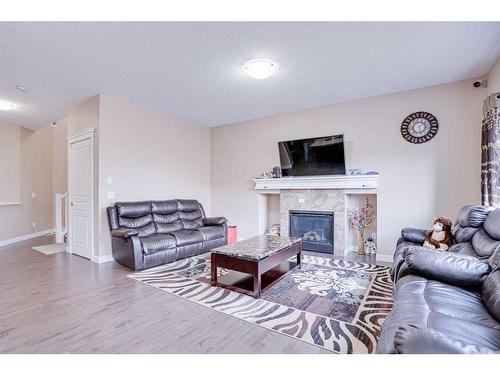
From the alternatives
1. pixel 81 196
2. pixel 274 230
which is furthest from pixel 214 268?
pixel 81 196

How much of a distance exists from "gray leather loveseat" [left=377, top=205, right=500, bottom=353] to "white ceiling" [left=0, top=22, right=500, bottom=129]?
1.84 m

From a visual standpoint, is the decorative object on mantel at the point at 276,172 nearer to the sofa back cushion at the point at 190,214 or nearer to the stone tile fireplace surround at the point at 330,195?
the stone tile fireplace surround at the point at 330,195

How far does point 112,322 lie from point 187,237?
1.95 m

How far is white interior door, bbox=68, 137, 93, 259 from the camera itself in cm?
419

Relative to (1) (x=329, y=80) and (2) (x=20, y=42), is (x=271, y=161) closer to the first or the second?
(1) (x=329, y=80)

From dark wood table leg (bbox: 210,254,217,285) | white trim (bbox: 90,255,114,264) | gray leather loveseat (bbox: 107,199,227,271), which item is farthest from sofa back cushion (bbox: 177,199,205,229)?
dark wood table leg (bbox: 210,254,217,285)

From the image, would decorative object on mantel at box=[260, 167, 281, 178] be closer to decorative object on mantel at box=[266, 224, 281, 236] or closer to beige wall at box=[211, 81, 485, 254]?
beige wall at box=[211, 81, 485, 254]

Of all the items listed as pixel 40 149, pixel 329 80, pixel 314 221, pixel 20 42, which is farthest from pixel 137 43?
pixel 40 149

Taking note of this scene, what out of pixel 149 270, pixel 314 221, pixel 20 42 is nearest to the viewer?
pixel 20 42

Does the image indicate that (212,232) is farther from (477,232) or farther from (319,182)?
(477,232)

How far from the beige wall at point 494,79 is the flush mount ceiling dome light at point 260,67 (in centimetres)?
257

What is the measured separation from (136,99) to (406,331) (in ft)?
15.0

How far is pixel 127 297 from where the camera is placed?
266 centimetres

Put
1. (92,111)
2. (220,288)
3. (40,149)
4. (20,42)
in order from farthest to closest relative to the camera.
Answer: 1. (40,149)
2. (92,111)
3. (220,288)
4. (20,42)
